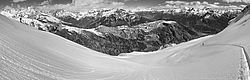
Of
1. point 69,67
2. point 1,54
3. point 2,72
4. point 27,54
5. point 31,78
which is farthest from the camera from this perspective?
point 69,67

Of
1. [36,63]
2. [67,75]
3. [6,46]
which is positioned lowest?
[67,75]

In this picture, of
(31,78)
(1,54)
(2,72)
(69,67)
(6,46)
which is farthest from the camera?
(69,67)

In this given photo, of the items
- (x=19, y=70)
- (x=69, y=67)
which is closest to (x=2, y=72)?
(x=19, y=70)

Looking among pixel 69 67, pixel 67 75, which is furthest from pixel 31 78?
pixel 69 67

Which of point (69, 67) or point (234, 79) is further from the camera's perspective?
point (69, 67)

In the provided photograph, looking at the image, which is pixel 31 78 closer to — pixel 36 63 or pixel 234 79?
pixel 36 63

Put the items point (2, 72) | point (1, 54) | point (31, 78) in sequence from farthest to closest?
point (1, 54), point (31, 78), point (2, 72)

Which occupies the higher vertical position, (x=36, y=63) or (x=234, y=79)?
(x=36, y=63)

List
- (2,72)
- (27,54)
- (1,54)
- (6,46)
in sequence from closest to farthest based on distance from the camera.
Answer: (2,72), (1,54), (6,46), (27,54)

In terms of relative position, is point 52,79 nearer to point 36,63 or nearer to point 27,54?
point 36,63
